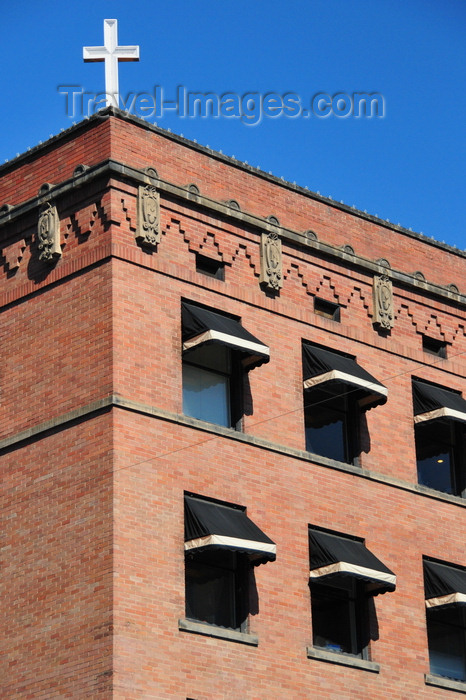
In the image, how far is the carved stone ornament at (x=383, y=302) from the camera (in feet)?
112

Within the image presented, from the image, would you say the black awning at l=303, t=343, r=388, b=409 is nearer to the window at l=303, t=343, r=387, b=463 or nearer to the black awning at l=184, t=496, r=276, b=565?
the window at l=303, t=343, r=387, b=463

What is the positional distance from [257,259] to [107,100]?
14.8 feet

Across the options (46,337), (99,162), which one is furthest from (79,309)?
(99,162)

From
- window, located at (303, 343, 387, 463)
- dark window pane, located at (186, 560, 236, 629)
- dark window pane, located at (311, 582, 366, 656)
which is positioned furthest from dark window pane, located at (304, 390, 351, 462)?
dark window pane, located at (186, 560, 236, 629)

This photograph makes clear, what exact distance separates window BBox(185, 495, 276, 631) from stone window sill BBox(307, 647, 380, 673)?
5.45ft

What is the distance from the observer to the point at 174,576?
27.6 metres

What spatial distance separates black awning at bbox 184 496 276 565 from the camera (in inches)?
1094

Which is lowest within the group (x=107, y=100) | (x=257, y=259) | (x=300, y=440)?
(x=300, y=440)

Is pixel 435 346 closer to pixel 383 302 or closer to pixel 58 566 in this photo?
pixel 383 302

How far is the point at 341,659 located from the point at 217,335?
21.9 feet

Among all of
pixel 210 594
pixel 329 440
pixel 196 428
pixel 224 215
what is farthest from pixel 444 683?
pixel 224 215

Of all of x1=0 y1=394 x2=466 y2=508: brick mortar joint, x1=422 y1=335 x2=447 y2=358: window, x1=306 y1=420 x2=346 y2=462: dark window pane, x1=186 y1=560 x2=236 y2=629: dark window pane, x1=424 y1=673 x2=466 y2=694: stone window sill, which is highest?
x1=422 y1=335 x2=447 y2=358: window

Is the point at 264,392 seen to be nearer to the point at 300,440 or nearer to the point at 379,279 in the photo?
the point at 300,440

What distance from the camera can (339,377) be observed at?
31.3m
